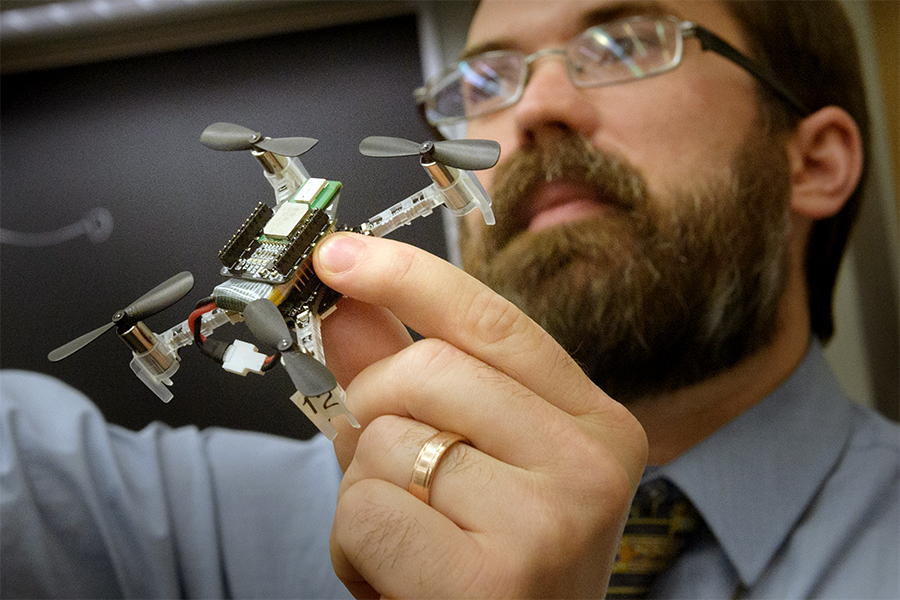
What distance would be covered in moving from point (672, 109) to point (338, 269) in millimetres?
329

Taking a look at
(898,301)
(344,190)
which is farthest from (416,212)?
(898,301)

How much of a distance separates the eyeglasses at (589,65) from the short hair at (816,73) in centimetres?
2

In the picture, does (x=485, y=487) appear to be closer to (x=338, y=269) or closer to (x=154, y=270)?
(x=338, y=269)

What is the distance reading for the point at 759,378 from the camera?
51 centimetres

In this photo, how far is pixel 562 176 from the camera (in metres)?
0.42

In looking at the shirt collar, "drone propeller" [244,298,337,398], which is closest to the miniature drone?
"drone propeller" [244,298,337,398]

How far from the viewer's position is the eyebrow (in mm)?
501

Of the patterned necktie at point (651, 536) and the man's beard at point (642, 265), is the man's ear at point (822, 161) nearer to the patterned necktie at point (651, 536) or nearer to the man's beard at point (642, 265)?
the man's beard at point (642, 265)

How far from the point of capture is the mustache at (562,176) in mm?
397

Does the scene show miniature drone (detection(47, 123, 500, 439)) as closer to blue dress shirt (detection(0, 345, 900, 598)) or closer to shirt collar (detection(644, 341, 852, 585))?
blue dress shirt (detection(0, 345, 900, 598))

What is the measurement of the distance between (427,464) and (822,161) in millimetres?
492

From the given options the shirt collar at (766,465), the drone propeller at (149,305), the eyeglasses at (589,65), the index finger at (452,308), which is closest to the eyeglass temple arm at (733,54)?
the eyeglasses at (589,65)

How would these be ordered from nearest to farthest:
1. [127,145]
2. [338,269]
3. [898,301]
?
[338,269] < [127,145] < [898,301]

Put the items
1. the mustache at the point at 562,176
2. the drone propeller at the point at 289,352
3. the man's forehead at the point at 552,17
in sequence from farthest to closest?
the man's forehead at the point at 552,17, the mustache at the point at 562,176, the drone propeller at the point at 289,352
